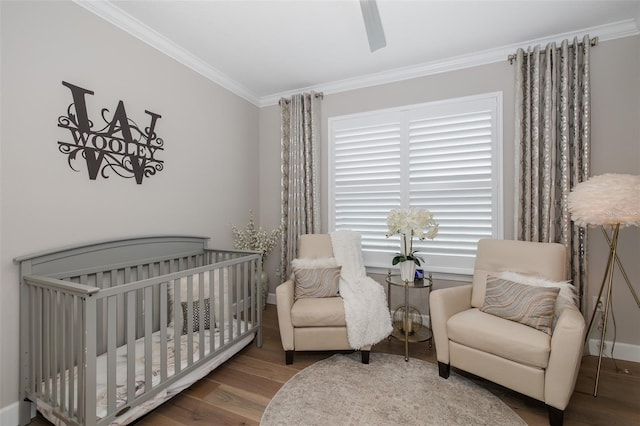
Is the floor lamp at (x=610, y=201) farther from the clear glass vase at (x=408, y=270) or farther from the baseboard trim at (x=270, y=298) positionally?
the baseboard trim at (x=270, y=298)

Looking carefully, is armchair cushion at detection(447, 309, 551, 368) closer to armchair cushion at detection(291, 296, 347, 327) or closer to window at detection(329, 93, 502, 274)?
armchair cushion at detection(291, 296, 347, 327)

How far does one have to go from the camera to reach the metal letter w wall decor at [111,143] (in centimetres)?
192

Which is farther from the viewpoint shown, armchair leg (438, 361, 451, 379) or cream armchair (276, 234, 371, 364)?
cream armchair (276, 234, 371, 364)

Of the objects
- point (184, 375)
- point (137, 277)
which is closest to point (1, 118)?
point (137, 277)

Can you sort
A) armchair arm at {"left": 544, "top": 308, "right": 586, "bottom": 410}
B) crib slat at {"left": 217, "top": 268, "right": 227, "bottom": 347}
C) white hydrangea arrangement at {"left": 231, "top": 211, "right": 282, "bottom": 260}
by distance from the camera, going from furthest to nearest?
white hydrangea arrangement at {"left": 231, "top": 211, "right": 282, "bottom": 260} < crib slat at {"left": 217, "top": 268, "right": 227, "bottom": 347} < armchair arm at {"left": 544, "top": 308, "right": 586, "bottom": 410}

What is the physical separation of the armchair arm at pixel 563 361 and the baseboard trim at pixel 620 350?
1.23 metres

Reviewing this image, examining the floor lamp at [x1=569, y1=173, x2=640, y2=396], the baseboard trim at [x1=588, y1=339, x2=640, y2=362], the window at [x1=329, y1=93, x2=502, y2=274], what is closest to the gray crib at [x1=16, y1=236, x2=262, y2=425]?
the window at [x1=329, y1=93, x2=502, y2=274]

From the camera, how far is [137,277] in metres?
2.22

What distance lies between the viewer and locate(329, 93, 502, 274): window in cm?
280

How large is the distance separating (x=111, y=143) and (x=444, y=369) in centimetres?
286

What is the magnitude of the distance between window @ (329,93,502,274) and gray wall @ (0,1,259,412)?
1.43 meters

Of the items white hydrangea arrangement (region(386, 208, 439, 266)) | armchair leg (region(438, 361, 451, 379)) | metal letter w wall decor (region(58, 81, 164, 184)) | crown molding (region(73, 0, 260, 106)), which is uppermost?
crown molding (region(73, 0, 260, 106))

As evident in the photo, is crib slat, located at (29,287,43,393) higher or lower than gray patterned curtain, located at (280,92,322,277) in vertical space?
lower

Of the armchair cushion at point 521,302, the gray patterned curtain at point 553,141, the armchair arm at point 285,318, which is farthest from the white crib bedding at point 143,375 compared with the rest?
the gray patterned curtain at point 553,141
